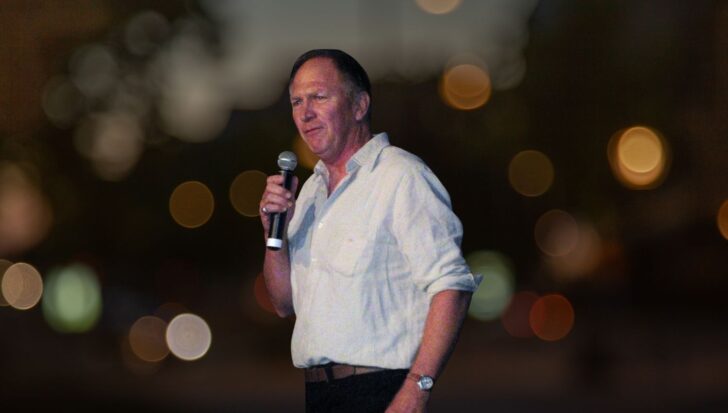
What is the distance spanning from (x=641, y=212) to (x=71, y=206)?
18373mm

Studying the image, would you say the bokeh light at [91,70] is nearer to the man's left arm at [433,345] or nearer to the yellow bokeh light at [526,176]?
the yellow bokeh light at [526,176]

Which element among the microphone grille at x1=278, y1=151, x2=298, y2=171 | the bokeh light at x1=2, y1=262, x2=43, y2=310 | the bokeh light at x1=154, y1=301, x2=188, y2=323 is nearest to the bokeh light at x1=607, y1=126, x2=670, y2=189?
the bokeh light at x1=154, y1=301, x2=188, y2=323

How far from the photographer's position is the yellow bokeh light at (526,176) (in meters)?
52.4

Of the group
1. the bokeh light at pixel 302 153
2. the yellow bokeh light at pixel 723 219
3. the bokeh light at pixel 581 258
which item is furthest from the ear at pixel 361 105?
the yellow bokeh light at pixel 723 219

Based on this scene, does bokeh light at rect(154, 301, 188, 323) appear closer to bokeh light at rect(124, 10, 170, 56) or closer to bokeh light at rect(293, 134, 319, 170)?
bokeh light at rect(293, 134, 319, 170)

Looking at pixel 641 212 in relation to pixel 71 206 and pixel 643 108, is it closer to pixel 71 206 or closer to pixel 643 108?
pixel 643 108

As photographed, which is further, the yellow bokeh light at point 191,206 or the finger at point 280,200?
the yellow bokeh light at point 191,206

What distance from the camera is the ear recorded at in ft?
15.8

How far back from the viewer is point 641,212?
46531mm

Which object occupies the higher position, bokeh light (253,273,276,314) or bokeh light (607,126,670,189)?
bokeh light (607,126,670,189)

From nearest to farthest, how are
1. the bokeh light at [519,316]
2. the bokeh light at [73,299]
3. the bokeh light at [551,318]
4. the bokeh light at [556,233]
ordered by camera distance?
the bokeh light at [551,318] → the bokeh light at [73,299] → the bokeh light at [519,316] → the bokeh light at [556,233]

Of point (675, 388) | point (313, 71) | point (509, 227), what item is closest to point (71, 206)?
point (675, 388)

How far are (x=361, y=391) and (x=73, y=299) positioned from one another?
135ft

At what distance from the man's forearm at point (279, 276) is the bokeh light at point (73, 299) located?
37.2 metres
